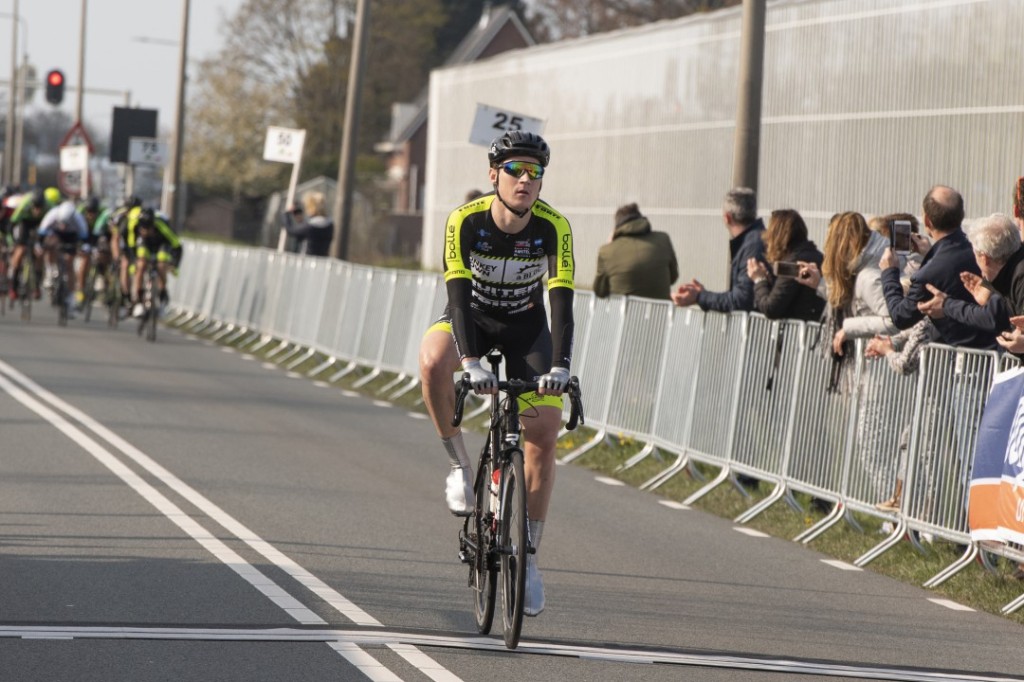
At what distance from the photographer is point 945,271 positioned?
11016 millimetres

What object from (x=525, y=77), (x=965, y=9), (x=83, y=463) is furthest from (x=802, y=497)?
(x=525, y=77)

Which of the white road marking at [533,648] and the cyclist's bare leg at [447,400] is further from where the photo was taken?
the cyclist's bare leg at [447,400]

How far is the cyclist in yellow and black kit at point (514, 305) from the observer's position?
7.92 meters

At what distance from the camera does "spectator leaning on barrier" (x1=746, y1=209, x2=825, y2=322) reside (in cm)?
1315

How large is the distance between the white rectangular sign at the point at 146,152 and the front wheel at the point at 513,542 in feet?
97.0

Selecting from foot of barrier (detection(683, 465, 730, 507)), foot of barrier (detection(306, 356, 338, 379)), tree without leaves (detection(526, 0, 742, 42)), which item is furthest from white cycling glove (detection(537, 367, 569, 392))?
tree without leaves (detection(526, 0, 742, 42))

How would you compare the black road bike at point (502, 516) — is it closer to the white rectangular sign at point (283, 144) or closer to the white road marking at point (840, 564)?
the white road marking at point (840, 564)

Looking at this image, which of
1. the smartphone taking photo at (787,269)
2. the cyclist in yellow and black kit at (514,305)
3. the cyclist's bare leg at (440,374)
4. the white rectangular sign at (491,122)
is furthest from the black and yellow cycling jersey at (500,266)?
the white rectangular sign at (491,122)

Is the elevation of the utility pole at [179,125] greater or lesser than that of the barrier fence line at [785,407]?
greater

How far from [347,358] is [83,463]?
9.27 m

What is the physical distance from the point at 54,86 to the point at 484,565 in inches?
1731

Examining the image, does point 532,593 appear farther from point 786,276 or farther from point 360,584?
point 786,276

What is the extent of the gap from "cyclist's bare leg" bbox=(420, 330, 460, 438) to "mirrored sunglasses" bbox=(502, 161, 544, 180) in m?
0.80

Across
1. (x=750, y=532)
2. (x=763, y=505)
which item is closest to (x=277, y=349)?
(x=763, y=505)
